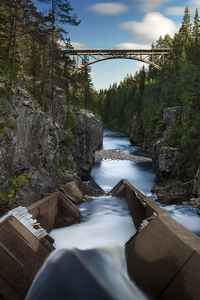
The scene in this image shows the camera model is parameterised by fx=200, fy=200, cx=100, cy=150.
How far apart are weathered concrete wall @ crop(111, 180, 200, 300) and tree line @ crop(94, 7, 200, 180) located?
1280cm

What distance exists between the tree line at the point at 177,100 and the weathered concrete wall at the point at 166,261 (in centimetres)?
1280

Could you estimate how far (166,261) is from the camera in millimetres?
3381

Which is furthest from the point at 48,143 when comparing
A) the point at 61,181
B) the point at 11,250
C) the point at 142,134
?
the point at 142,134

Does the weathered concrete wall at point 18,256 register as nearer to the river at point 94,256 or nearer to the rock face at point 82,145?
the river at point 94,256

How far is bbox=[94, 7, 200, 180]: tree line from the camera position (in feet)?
56.4

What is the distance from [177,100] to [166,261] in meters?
33.2

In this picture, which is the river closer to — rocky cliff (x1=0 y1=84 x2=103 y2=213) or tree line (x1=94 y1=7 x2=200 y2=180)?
A: rocky cliff (x1=0 y1=84 x2=103 y2=213)

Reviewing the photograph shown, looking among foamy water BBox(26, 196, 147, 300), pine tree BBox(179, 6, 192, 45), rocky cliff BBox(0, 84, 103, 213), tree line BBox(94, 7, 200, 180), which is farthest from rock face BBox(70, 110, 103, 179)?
pine tree BBox(179, 6, 192, 45)

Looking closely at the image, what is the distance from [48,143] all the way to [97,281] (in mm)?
8905

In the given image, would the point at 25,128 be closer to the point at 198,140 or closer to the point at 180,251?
the point at 180,251

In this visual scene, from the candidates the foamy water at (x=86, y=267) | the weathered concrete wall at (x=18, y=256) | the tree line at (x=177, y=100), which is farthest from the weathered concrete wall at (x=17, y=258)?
the tree line at (x=177, y=100)

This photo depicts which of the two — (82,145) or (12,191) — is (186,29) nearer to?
(82,145)

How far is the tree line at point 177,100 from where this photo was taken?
17.2 metres

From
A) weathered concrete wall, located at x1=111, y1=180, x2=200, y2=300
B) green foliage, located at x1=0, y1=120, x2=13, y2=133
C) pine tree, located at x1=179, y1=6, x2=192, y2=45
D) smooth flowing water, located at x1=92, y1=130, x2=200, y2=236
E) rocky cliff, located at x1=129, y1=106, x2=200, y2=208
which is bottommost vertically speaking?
smooth flowing water, located at x1=92, y1=130, x2=200, y2=236
